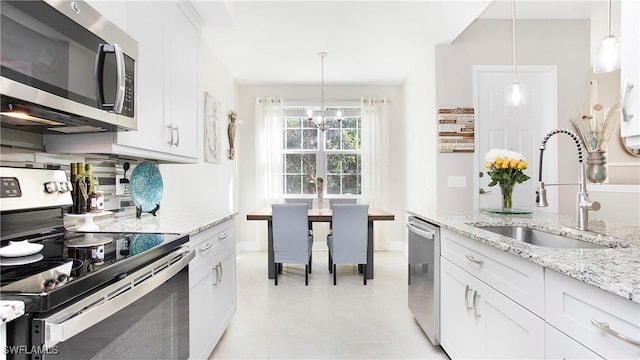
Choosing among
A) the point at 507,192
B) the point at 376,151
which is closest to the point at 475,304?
the point at 507,192

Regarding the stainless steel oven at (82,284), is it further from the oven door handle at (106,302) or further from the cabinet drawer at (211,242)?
the cabinet drawer at (211,242)

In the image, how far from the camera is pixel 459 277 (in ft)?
5.83

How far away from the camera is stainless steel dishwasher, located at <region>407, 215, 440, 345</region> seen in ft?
6.87

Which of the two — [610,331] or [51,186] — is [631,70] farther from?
[51,186]

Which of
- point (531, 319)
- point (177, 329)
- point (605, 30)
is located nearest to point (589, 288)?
point (531, 319)

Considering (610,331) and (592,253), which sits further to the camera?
(592,253)

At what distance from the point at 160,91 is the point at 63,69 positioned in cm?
73

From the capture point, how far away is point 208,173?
3.68 meters

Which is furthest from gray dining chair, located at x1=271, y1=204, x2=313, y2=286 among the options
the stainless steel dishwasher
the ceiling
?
the ceiling

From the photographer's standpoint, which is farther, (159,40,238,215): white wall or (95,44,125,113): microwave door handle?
(159,40,238,215): white wall

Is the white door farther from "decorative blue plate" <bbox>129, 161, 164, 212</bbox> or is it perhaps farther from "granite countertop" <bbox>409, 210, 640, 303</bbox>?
"decorative blue plate" <bbox>129, 161, 164, 212</bbox>

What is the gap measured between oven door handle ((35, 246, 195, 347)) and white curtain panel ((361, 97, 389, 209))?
4061 millimetres

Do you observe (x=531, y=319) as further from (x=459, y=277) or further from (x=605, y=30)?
(x=605, y=30)

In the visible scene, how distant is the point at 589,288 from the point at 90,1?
1.97m
